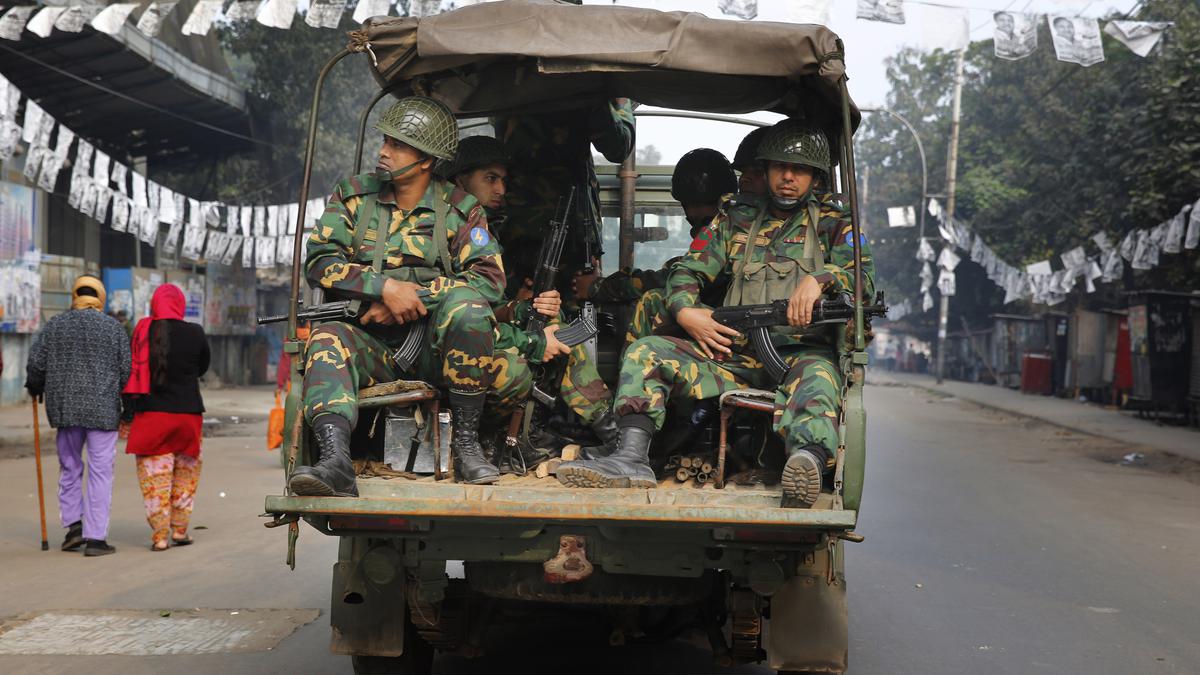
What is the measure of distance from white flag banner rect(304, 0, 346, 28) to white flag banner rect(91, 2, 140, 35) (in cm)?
205

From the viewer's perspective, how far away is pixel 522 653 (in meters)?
5.93

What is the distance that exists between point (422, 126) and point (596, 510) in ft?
6.34

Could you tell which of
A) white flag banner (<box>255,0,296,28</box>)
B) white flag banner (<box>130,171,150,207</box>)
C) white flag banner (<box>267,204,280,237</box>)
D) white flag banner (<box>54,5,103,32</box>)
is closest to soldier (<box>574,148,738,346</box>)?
white flag banner (<box>255,0,296,28</box>)

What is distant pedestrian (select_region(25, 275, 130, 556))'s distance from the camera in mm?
8219

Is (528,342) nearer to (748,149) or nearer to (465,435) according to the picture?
(465,435)

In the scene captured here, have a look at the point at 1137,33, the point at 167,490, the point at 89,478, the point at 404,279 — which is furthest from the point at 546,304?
the point at 1137,33

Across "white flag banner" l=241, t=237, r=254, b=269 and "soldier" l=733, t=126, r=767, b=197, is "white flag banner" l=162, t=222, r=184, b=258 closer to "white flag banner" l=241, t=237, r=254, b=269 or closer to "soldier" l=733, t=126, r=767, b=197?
"white flag banner" l=241, t=237, r=254, b=269

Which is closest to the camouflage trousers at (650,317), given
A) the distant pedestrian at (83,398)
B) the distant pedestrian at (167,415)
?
the distant pedestrian at (167,415)

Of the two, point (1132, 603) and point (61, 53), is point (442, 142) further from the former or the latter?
point (61, 53)

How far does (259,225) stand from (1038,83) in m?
26.3

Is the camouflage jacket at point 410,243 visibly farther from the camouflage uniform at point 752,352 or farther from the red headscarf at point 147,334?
the red headscarf at point 147,334

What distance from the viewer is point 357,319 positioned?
16.3 feet

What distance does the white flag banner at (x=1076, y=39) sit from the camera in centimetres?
1366

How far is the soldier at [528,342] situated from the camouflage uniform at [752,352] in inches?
10.5
